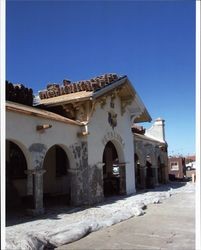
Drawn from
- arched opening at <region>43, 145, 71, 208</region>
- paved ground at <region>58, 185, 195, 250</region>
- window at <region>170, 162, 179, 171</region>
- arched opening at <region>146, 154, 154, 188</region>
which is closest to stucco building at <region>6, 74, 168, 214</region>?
arched opening at <region>43, 145, 71, 208</region>

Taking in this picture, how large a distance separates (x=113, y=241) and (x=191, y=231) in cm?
209

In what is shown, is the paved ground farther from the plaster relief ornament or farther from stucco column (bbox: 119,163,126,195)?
the plaster relief ornament

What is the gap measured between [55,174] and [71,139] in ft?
14.4

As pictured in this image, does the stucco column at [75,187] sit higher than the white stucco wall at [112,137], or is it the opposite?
the white stucco wall at [112,137]

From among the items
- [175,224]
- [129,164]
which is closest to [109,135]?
[129,164]

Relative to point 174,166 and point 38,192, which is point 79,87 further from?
point 174,166

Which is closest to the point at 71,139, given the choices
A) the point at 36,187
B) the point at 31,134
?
the point at 31,134

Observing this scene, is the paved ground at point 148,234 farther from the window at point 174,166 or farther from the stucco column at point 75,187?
the window at point 174,166

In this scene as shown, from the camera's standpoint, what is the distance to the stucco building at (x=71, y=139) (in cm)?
952

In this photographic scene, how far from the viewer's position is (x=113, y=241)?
6609mm

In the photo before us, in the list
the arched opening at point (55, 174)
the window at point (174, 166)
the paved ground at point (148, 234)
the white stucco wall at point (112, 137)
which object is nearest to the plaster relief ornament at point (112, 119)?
the white stucco wall at point (112, 137)

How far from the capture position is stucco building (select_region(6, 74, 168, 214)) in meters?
9.52

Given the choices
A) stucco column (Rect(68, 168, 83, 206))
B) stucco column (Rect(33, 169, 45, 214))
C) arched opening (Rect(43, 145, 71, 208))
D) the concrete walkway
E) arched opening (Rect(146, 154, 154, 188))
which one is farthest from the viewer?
arched opening (Rect(146, 154, 154, 188))

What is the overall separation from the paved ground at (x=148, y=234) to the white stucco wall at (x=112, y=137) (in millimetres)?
3552
